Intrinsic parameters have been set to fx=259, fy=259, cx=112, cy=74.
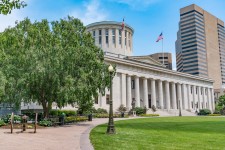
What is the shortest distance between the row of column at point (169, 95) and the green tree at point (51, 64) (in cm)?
3177

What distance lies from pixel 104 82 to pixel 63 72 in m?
5.02

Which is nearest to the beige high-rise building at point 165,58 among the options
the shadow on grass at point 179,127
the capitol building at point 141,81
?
the capitol building at point 141,81

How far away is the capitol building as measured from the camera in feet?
191

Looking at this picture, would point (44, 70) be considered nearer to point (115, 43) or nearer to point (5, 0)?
point (5, 0)

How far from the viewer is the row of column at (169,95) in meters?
59.2

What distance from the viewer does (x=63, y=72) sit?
2422cm

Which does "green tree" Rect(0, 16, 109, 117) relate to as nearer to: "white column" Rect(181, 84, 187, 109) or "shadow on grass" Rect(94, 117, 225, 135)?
"shadow on grass" Rect(94, 117, 225, 135)

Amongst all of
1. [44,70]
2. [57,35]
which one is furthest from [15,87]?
[57,35]

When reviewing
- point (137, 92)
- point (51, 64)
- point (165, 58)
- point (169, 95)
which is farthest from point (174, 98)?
point (165, 58)

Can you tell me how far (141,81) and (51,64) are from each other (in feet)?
149

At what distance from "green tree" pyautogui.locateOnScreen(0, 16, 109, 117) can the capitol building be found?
92.4 ft

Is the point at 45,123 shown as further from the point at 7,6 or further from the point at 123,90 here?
the point at 123,90

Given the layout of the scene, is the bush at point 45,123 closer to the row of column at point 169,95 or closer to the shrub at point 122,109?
the shrub at point 122,109

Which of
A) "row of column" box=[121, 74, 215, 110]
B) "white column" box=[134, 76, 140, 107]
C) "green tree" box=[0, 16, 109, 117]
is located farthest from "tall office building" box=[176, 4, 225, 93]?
"green tree" box=[0, 16, 109, 117]
